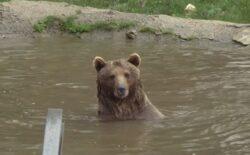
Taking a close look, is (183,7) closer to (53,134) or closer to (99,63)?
(99,63)

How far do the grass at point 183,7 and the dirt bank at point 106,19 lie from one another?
1076 mm

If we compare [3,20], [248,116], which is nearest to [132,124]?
[248,116]

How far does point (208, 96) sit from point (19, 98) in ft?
8.69

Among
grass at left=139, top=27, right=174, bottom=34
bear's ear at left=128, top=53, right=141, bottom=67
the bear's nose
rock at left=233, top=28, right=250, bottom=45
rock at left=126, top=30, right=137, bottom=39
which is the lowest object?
rock at left=126, top=30, right=137, bottom=39

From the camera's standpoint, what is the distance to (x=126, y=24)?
15555 mm

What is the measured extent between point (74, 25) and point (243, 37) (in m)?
3.57

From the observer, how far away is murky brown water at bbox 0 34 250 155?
8078 millimetres

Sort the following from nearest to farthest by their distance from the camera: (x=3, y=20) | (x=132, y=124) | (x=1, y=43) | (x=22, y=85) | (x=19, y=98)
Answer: (x=132, y=124), (x=19, y=98), (x=22, y=85), (x=1, y=43), (x=3, y=20)

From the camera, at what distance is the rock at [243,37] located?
47.3 ft

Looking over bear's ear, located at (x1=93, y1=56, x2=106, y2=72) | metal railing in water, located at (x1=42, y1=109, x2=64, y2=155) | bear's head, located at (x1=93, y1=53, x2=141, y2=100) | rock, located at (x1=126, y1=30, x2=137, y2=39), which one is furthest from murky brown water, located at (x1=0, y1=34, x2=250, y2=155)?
metal railing in water, located at (x1=42, y1=109, x2=64, y2=155)

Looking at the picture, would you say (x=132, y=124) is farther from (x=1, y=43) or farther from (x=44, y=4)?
(x=44, y=4)

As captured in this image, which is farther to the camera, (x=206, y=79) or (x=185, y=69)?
(x=185, y=69)

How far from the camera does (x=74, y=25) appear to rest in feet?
51.7

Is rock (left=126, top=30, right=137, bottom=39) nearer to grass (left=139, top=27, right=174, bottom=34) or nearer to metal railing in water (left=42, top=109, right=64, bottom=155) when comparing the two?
grass (left=139, top=27, right=174, bottom=34)
